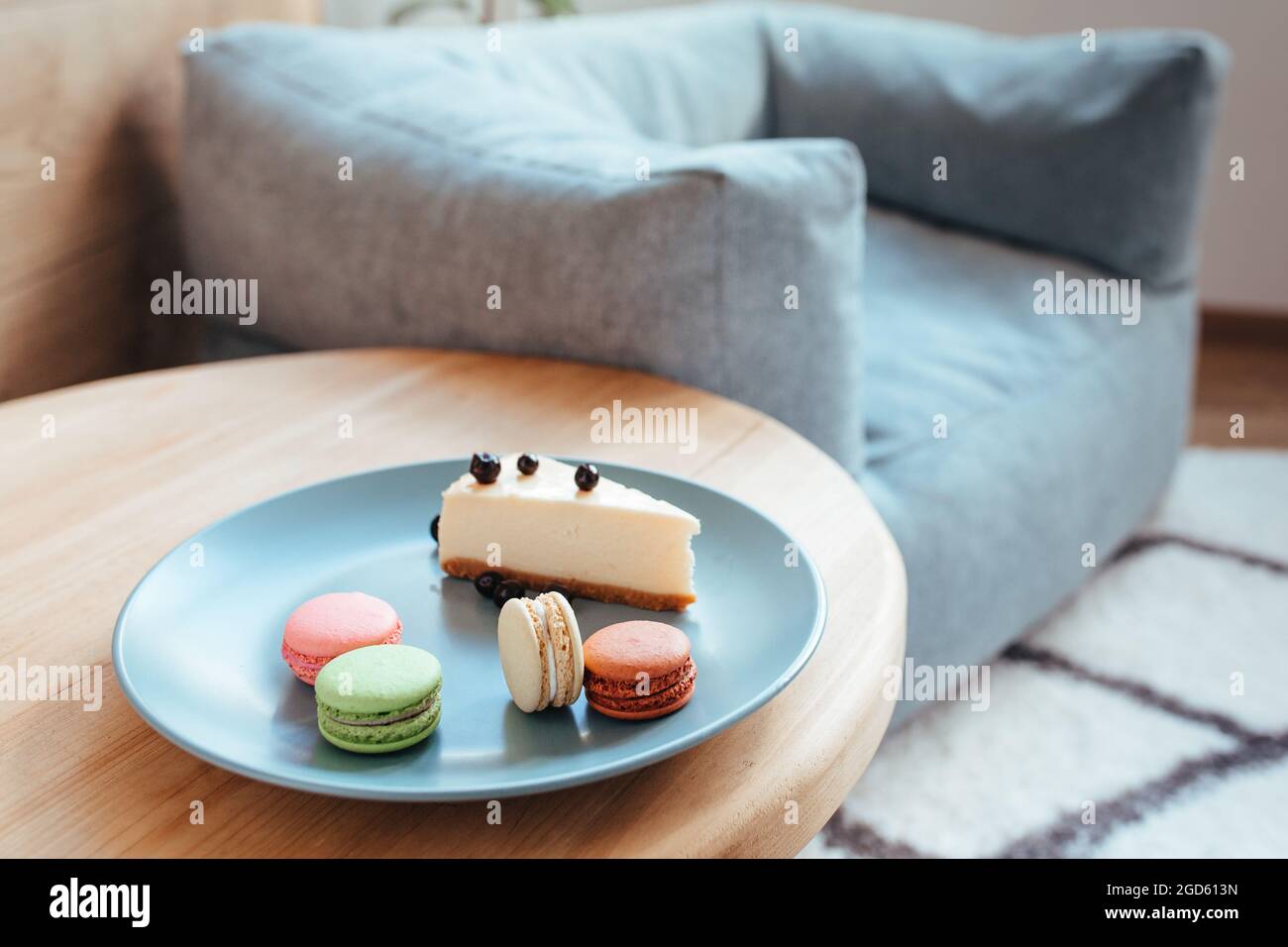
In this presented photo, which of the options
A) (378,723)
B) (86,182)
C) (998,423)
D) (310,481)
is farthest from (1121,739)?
(86,182)

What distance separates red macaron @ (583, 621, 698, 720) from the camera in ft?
2.05

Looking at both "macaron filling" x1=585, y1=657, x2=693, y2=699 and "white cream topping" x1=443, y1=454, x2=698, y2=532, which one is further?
"white cream topping" x1=443, y1=454, x2=698, y2=532

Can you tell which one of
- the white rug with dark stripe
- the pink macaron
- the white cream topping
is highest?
the white cream topping

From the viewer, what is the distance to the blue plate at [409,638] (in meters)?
0.59

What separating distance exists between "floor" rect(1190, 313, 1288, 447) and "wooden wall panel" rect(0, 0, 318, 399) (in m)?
2.06

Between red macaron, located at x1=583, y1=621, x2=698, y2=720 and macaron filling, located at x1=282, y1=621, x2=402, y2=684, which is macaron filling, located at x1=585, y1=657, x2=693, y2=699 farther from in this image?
macaron filling, located at x1=282, y1=621, x2=402, y2=684

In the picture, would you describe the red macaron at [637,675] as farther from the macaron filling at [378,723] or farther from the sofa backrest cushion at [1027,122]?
the sofa backrest cushion at [1027,122]

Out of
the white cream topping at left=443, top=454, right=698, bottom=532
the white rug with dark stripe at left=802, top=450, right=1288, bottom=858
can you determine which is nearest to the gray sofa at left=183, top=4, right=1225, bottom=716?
the white rug with dark stripe at left=802, top=450, right=1288, bottom=858

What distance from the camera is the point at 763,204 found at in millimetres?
1102

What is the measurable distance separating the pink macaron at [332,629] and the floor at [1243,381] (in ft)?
7.26

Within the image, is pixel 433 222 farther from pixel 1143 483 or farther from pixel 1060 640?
pixel 1143 483

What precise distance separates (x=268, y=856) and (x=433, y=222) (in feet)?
2.62

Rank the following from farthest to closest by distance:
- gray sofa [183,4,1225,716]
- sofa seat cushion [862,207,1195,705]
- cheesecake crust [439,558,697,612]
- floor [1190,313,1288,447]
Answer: floor [1190,313,1288,447], sofa seat cushion [862,207,1195,705], gray sofa [183,4,1225,716], cheesecake crust [439,558,697,612]

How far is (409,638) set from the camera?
73 cm
